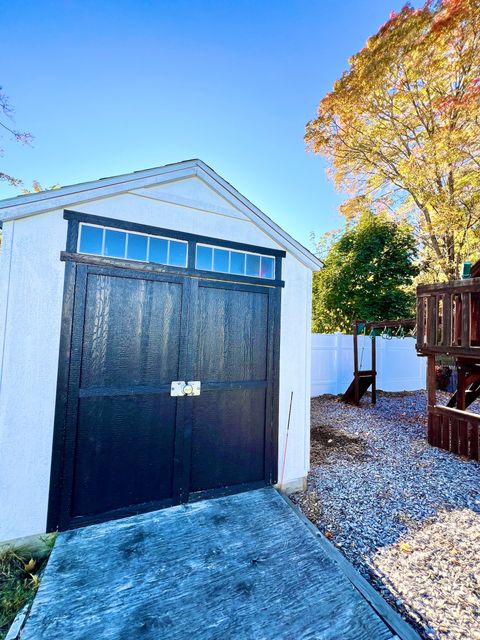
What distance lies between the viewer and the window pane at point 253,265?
3.36 m

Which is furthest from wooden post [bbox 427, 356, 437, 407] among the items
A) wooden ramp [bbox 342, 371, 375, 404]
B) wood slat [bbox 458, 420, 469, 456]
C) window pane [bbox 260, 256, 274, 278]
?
window pane [bbox 260, 256, 274, 278]

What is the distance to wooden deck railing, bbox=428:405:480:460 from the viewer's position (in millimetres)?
4626

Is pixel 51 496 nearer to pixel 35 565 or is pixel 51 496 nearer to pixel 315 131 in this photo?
pixel 35 565

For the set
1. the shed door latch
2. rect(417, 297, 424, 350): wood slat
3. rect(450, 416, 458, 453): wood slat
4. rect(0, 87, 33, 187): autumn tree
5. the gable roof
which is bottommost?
rect(450, 416, 458, 453): wood slat

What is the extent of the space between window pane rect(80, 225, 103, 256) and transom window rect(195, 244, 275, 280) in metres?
0.96

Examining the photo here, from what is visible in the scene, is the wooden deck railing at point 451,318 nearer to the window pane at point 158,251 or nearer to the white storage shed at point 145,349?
the white storage shed at point 145,349

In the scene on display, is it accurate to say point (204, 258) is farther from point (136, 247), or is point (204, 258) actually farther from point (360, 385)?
point (360, 385)

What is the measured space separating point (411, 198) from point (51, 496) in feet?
44.1

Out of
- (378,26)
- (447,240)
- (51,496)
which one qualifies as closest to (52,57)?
(51,496)

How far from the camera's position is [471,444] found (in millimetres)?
4641

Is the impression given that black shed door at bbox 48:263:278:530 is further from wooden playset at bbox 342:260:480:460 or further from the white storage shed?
wooden playset at bbox 342:260:480:460

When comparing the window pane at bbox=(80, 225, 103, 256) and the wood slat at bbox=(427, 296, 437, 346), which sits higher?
the window pane at bbox=(80, 225, 103, 256)

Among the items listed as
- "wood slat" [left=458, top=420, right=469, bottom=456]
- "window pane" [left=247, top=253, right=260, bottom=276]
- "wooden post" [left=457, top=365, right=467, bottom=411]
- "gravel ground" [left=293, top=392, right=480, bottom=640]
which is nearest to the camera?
"gravel ground" [left=293, top=392, right=480, bottom=640]

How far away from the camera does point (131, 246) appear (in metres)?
2.81
